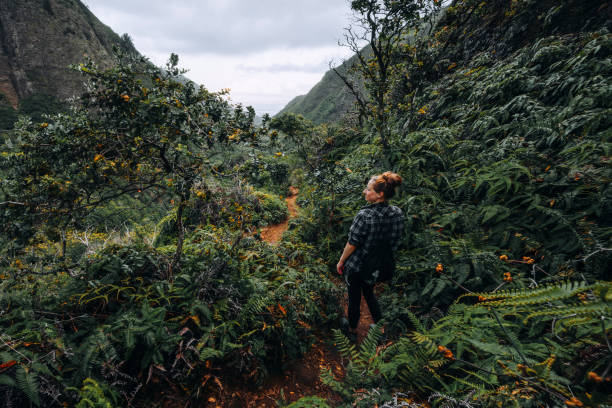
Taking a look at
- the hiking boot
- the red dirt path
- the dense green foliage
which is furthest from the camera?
the hiking boot

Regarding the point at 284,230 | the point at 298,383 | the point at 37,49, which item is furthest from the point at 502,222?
the point at 37,49

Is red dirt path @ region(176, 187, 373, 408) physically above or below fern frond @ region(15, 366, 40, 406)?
below

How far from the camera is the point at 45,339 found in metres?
2.13

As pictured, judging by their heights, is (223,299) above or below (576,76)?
below

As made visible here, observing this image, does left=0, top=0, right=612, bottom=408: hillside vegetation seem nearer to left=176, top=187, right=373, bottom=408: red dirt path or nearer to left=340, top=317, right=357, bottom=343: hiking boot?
left=176, top=187, right=373, bottom=408: red dirt path

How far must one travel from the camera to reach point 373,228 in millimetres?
2865

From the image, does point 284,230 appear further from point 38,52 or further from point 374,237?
point 38,52

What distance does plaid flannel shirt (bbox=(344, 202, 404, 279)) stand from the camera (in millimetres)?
2879

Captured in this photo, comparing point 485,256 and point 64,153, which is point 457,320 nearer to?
point 485,256

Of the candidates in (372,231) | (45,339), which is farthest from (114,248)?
(372,231)

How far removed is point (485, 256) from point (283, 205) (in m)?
7.65

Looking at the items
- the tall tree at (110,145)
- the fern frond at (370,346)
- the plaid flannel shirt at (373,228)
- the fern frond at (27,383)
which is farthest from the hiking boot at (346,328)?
the fern frond at (27,383)

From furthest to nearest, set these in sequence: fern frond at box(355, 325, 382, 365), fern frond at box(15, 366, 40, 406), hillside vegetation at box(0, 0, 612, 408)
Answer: fern frond at box(355, 325, 382, 365), hillside vegetation at box(0, 0, 612, 408), fern frond at box(15, 366, 40, 406)

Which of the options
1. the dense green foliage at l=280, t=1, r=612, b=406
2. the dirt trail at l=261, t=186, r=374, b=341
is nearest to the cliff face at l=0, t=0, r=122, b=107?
the dirt trail at l=261, t=186, r=374, b=341
